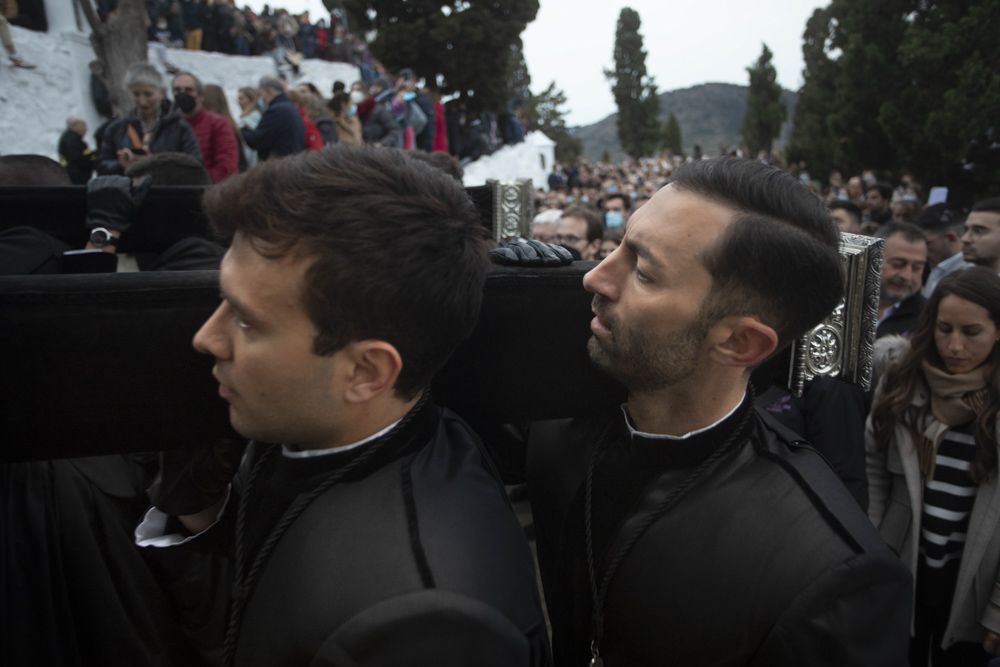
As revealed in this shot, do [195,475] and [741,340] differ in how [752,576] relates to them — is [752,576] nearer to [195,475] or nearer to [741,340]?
[741,340]

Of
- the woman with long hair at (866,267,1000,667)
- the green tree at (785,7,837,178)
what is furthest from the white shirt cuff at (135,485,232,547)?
the green tree at (785,7,837,178)

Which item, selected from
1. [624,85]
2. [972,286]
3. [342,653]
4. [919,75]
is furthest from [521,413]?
[624,85]

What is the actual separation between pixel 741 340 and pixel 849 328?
37 centimetres

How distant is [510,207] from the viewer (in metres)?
3.21

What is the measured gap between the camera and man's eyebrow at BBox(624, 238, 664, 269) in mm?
1336

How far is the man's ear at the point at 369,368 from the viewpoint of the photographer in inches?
45.9

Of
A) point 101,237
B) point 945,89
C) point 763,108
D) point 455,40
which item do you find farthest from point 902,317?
point 763,108

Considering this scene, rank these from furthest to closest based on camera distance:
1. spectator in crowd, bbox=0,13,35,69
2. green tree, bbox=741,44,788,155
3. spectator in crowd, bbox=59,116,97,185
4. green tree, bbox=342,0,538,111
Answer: green tree, bbox=741,44,788,155 → green tree, bbox=342,0,538,111 → spectator in crowd, bbox=0,13,35,69 → spectator in crowd, bbox=59,116,97,185

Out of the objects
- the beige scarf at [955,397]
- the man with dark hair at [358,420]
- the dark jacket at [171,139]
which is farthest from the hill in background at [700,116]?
the man with dark hair at [358,420]

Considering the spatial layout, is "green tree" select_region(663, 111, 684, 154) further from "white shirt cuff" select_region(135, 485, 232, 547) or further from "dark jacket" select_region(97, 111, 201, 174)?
"white shirt cuff" select_region(135, 485, 232, 547)

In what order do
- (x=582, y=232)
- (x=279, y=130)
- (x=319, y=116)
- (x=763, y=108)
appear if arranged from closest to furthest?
(x=582, y=232) → (x=279, y=130) → (x=319, y=116) → (x=763, y=108)

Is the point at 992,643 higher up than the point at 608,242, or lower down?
lower down

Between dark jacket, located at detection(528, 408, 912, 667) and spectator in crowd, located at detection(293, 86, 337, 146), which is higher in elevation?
spectator in crowd, located at detection(293, 86, 337, 146)

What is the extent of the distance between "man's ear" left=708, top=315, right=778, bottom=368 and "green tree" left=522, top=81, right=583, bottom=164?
39931mm
